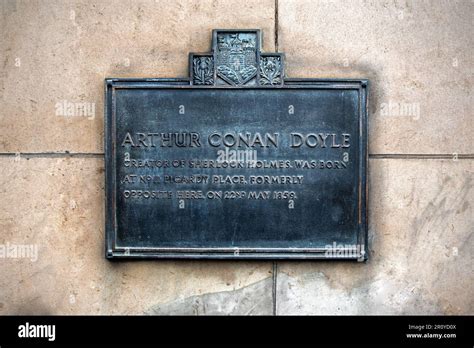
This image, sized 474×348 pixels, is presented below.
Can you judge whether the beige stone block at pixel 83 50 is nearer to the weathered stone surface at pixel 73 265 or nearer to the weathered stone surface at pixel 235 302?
the weathered stone surface at pixel 73 265

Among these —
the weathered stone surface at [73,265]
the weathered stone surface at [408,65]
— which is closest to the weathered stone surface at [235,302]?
the weathered stone surface at [73,265]

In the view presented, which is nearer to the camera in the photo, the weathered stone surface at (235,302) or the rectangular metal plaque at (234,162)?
the rectangular metal plaque at (234,162)

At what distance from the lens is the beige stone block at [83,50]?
14.1 ft

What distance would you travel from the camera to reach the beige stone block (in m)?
4.30

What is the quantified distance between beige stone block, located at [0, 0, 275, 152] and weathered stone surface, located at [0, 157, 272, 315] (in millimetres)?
260

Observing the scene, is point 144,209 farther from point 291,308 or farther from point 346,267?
point 346,267

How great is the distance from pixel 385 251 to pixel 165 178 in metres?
1.92

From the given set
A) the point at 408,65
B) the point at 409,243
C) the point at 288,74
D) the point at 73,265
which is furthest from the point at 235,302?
the point at 408,65

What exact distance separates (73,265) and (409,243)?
2.82 m

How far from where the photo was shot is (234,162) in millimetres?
4211

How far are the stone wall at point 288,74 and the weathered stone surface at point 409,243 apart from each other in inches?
0.4

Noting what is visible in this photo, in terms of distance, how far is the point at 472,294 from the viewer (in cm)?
428

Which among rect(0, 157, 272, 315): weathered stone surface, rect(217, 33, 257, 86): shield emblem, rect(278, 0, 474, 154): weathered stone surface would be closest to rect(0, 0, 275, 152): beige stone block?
rect(217, 33, 257, 86): shield emblem
